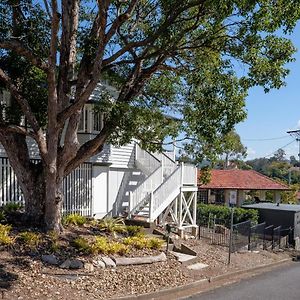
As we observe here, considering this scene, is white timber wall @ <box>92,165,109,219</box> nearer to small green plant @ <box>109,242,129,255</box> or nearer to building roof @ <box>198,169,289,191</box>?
small green plant @ <box>109,242,129,255</box>

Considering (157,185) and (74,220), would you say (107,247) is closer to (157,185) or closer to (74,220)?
(74,220)

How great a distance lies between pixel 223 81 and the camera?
12320mm

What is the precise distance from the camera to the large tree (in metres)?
11.0

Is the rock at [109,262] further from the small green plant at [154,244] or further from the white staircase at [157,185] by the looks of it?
the white staircase at [157,185]

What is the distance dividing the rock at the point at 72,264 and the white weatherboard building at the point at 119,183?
219 inches

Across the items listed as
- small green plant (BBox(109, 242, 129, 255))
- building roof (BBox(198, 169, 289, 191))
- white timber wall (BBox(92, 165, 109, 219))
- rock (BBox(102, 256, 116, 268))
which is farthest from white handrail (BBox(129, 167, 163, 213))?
building roof (BBox(198, 169, 289, 191))

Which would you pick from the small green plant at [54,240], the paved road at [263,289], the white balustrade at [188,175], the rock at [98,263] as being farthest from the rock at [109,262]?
the white balustrade at [188,175]

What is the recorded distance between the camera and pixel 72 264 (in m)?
10.0

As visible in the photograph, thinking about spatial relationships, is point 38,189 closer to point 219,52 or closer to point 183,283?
point 183,283

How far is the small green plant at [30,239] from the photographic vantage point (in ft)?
34.1

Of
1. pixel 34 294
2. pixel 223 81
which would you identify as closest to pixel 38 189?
pixel 34 294

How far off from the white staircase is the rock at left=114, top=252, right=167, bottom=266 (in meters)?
3.88

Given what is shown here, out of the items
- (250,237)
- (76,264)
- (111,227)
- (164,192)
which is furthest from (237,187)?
(76,264)

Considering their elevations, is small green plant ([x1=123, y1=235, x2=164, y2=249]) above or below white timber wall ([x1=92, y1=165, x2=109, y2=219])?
below
